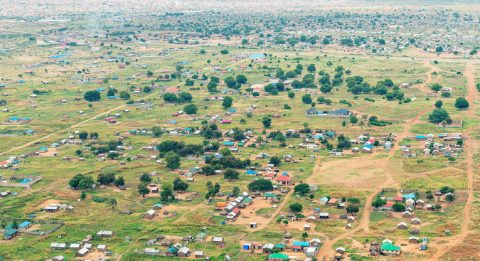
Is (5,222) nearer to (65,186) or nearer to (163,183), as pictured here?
(65,186)

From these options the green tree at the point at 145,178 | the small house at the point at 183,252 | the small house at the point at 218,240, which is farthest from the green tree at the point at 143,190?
the small house at the point at 183,252

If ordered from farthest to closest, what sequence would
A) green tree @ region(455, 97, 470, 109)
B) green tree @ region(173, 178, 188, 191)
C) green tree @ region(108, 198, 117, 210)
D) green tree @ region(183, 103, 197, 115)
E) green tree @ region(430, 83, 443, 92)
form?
green tree @ region(430, 83, 443, 92) < green tree @ region(183, 103, 197, 115) < green tree @ region(455, 97, 470, 109) < green tree @ region(173, 178, 188, 191) < green tree @ region(108, 198, 117, 210)

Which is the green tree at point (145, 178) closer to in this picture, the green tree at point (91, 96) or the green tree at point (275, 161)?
the green tree at point (275, 161)

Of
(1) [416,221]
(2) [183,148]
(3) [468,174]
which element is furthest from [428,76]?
(1) [416,221]

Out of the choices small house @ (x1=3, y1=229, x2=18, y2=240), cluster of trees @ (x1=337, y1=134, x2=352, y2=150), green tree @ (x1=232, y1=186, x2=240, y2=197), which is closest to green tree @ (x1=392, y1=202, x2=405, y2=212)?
green tree @ (x1=232, y1=186, x2=240, y2=197)

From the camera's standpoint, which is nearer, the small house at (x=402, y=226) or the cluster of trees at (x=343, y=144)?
the small house at (x=402, y=226)

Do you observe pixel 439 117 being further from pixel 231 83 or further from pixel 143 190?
pixel 143 190

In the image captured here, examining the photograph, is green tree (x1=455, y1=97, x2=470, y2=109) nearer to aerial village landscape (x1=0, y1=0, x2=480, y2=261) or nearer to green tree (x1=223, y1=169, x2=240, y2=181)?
aerial village landscape (x1=0, y1=0, x2=480, y2=261)

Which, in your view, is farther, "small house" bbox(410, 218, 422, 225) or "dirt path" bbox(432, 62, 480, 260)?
"small house" bbox(410, 218, 422, 225)

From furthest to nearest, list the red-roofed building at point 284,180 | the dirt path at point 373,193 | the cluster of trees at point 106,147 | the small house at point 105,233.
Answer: the cluster of trees at point 106,147
the red-roofed building at point 284,180
the small house at point 105,233
the dirt path at point 373,193
